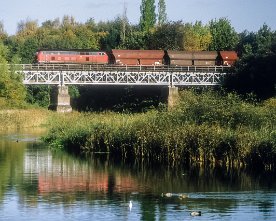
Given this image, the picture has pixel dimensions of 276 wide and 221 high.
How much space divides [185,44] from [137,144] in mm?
81876

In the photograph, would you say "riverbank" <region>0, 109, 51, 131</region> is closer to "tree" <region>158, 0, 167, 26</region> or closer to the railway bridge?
the railway bridge

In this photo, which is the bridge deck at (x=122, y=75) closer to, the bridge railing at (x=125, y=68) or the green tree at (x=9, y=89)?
the bridge railing at (x=125, y=68)

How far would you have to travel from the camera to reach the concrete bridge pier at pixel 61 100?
90812 millimetres

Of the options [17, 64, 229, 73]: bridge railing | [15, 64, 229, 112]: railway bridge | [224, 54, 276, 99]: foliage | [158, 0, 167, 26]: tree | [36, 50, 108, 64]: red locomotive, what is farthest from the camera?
[158, 0, 167, 26]: tree

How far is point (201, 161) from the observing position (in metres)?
38.2

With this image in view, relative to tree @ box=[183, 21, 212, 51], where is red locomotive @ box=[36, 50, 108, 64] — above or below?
below

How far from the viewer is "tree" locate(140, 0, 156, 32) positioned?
447 feet

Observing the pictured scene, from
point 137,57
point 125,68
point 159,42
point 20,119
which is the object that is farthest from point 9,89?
point 159,42

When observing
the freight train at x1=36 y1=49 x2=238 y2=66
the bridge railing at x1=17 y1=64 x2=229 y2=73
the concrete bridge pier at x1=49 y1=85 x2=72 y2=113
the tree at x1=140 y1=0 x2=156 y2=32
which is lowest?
the concrete bridge pier at x1=49 y1=85 x2=72 y2=113

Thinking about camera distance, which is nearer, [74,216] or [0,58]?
[74,216]

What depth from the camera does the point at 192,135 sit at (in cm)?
3825

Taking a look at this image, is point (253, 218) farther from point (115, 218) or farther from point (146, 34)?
point (146, 34)

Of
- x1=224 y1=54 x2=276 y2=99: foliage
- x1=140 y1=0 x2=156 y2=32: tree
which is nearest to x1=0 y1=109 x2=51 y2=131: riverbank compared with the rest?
x1=224 y1=54 x2=276 y2=99: foliage

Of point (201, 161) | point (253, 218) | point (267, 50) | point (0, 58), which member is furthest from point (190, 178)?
point (0, 58)
